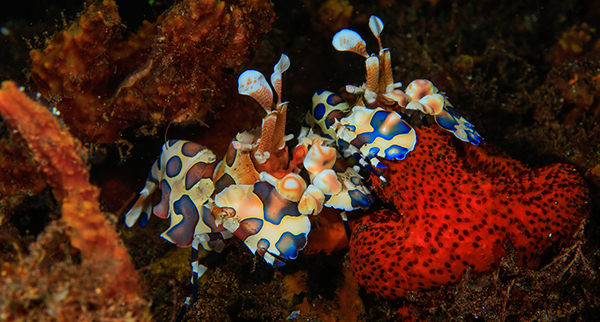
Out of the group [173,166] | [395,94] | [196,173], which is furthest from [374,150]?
[173,166]

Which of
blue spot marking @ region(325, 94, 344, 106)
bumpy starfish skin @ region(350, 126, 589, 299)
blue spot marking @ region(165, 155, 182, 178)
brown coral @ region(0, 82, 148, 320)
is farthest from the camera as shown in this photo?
blue spot marking @ region(325, 94, 344, 106)

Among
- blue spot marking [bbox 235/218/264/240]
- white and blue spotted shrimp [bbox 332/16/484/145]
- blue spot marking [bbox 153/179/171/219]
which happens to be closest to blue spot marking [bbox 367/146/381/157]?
white and blue spotted shrimp [bbox 332/16/484/145]

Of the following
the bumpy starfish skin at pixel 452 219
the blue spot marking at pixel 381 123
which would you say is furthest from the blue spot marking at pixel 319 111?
the bumpy starfish skin at pixel 452 219

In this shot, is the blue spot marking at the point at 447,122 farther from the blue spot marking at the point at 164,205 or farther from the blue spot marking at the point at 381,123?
the blue spot marking at the point at 164,205

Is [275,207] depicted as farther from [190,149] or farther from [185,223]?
[190,149]

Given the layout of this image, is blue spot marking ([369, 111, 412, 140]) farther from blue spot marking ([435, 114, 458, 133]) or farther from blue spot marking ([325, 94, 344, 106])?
blue spot marking ([325, 94, 344, 106])

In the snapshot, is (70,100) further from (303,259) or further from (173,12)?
(303,259)
